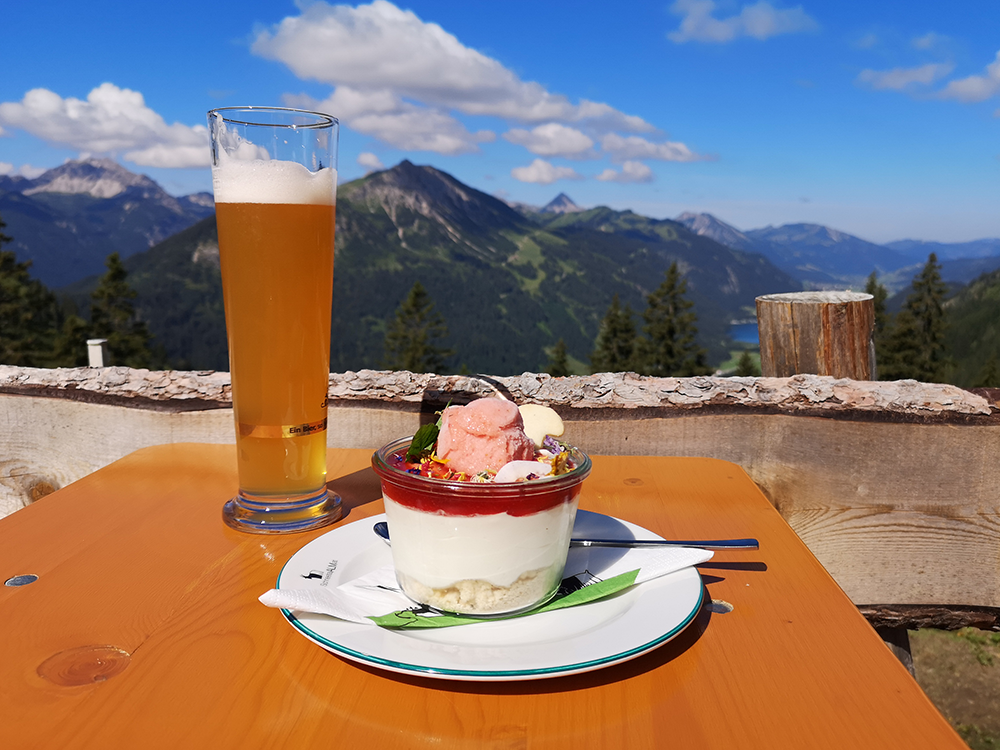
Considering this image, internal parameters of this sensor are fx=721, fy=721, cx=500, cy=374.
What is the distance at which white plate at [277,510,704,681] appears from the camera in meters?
0.89

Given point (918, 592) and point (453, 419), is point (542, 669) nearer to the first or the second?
point (453, 419)

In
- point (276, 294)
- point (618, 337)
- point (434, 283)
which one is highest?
point (434, 283)

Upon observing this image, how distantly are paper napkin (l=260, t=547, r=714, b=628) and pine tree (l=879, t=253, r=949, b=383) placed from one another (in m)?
50.9

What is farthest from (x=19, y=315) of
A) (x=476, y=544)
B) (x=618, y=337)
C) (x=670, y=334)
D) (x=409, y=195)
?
(x=409, y=195)

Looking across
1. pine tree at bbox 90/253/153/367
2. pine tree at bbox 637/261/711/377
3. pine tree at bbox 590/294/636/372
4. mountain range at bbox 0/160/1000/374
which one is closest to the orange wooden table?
pine tree at bbox 90/253/153/367

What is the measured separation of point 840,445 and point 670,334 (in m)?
46.2

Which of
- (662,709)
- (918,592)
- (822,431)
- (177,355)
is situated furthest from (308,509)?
(177,355)

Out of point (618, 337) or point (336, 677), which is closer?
point (336, 677)

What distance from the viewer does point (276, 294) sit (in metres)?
1.50

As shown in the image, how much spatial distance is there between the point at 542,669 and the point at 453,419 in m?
0.47

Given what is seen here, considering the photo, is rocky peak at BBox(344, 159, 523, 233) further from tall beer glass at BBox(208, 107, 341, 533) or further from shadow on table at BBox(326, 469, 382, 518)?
tall beer glass at BBox(208, 107, 341, 533)

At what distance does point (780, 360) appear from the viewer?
113 inches

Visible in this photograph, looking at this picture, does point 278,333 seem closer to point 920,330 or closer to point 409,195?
point 920,330

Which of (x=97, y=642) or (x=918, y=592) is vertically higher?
(x=97, y=642)
